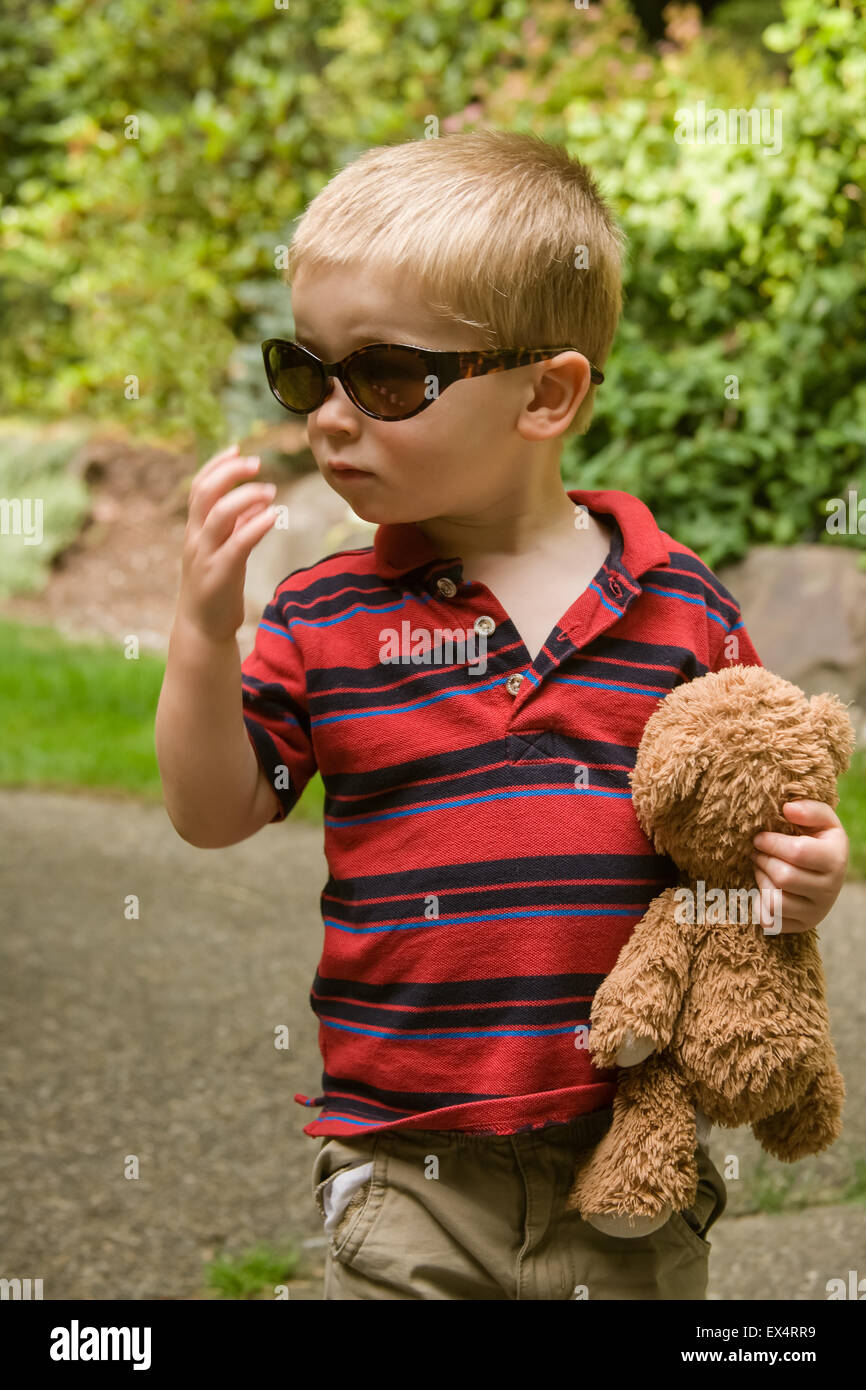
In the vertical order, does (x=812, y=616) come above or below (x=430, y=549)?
below

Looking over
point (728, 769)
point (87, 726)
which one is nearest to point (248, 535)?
point (728, 769)

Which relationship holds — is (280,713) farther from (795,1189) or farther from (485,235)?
(795,1189)

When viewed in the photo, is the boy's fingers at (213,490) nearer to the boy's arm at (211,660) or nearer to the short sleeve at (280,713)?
Answer: the boy's arm at (211,660)

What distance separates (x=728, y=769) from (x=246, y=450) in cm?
678

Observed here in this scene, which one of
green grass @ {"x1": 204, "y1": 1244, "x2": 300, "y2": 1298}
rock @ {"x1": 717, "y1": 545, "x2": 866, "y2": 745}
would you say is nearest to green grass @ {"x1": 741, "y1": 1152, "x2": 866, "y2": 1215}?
green grass @ {"x1": 204, "y1": 1244, "x2": 300, "y2": 1298}

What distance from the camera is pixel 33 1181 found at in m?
2.73

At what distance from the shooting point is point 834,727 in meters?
1.46

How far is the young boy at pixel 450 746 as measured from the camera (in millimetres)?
1412

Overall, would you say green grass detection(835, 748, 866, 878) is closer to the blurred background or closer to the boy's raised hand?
the blurred background

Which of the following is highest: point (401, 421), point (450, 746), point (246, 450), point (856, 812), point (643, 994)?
point (246, 450)

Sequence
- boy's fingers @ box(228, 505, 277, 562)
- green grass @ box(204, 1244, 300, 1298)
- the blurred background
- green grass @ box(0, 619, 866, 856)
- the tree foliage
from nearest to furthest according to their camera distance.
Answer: boy's fingers @ box(228, 505, 277, 562)
green grass @ box(204, 1244, 300, 1298)
the blurred background
green grass @ box(0, 619, 866, 856)
the tree foliage

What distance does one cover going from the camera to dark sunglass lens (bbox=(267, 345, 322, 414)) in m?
1.43

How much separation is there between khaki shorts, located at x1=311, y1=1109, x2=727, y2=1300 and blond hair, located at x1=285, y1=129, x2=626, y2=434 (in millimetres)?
830
